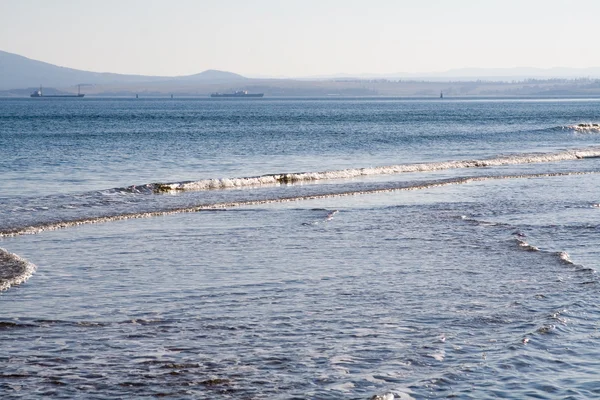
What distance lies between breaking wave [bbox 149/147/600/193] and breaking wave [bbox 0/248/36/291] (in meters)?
13.9

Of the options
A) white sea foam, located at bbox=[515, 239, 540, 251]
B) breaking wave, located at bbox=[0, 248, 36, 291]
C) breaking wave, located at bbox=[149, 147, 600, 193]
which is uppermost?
breaking wave, located at bbox=[0, 248, 36, 291]

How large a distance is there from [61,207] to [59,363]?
1571 cm

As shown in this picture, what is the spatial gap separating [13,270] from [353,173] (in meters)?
23.6

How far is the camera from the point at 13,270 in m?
15.0

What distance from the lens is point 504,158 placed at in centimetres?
4700

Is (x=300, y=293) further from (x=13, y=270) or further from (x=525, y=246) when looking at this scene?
(x=525, y=246)

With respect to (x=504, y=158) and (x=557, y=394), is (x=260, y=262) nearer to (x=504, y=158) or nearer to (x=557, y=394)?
(x=557, y=394)

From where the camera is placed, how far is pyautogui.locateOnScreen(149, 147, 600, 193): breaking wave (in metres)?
31.7

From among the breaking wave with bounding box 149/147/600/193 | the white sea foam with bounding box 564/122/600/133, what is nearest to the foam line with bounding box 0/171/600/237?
the breaking wave with bounding box 149/147/600/193

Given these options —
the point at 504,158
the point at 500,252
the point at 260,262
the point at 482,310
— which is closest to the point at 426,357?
the point at 482,310

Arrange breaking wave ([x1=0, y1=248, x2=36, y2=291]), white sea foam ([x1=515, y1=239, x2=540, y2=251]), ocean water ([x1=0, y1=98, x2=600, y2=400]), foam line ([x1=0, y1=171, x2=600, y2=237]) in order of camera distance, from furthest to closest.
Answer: foam line ([x1=0, y1=171, x2=600, y2=237]), white sea foam ([x1=515, y1=239, x2=540, y2=251]), breaking wave ([x1=0, y1=248, x2=36, y2=291]), ocean water ([x1=0, y1=98, x2=600, y2=400])

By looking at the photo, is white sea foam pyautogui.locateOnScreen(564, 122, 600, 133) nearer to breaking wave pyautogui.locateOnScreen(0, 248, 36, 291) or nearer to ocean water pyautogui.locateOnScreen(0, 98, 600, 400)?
ocean water pyautogui.locateOnScreen(0, 98, 600, 400)

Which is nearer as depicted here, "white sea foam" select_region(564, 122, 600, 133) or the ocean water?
the ocean water

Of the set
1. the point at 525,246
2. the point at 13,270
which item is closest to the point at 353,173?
the point at 525,246
